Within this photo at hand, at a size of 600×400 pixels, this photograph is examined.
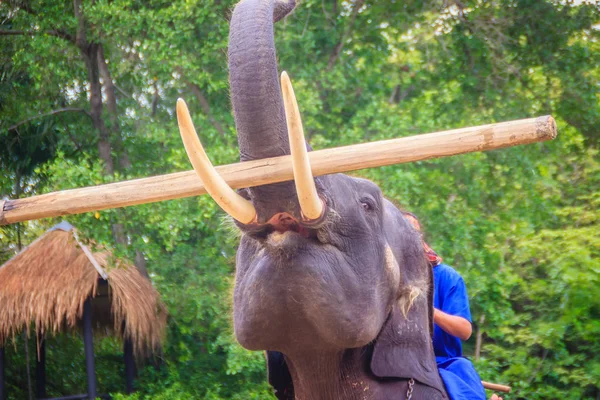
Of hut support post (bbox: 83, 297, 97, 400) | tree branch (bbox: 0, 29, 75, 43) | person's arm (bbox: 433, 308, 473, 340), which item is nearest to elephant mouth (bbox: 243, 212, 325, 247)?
person's arm (bbox: 433, 308, 473, 340)

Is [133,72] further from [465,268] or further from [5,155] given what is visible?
[465,268]

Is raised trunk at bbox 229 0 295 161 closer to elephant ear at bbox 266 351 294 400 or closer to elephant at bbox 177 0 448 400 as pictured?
elephant at bbox 177 0 448 400

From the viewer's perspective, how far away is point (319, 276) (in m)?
2.61

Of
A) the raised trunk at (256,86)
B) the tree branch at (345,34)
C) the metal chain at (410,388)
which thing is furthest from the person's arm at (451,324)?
the tree branch at (345,34)

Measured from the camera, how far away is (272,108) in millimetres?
2428

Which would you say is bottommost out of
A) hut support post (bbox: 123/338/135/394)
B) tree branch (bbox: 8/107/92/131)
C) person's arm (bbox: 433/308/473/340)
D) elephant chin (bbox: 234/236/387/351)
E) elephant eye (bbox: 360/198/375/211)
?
hut support post (bbox: 123/338/135/394)

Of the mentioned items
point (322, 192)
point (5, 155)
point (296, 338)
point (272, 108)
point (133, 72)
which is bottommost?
point (296, 338)

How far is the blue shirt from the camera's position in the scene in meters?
3.91

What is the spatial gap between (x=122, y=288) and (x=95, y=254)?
0.55m

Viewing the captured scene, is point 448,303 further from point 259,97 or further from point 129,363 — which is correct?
point 129,363

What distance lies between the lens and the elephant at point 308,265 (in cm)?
242

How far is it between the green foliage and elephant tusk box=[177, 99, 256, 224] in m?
5.55

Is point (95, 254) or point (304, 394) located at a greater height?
point (95, 254)

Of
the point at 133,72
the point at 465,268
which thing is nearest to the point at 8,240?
the point at 133,72
